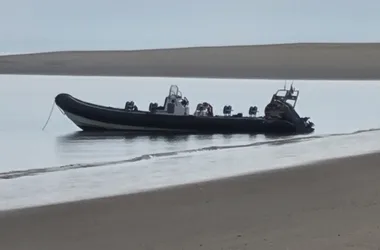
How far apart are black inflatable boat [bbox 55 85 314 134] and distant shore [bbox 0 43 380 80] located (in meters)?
27.7

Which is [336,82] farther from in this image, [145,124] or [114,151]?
[114,151]

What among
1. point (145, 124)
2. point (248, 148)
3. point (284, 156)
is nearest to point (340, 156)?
point (284, 156)

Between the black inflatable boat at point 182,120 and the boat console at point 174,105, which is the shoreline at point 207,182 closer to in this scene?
the black inflatable boat at point 182,120

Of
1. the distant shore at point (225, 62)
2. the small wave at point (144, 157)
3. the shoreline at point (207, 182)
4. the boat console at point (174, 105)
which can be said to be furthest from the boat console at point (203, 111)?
the distant shore at point (225, 62)

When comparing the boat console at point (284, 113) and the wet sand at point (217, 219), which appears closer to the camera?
the wet sand at point (217, 219)

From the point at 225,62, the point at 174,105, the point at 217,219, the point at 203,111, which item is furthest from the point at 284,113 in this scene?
the point at 225,62

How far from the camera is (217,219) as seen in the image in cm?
754

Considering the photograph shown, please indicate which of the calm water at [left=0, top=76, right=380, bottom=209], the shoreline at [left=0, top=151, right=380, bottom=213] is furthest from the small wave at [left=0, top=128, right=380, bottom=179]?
the shoreline at [left=0, top=151, right=380, bottom=213]

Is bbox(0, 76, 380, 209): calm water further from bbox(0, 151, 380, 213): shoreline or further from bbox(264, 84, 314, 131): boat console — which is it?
bbox(264, 84, 314, 131): boat console

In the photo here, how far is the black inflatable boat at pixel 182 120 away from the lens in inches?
831

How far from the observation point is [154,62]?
62562 mm

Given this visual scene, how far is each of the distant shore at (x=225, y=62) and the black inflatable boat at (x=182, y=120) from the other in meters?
27.7

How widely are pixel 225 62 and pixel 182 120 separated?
3897 centimetres

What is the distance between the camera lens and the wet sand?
21.7 ft
